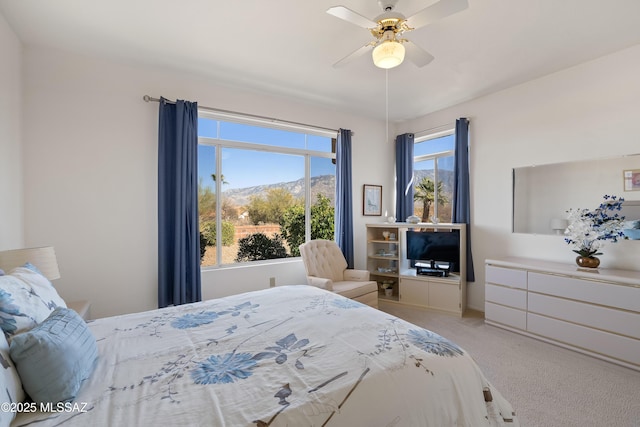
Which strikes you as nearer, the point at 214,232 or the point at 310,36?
the point at 310,36

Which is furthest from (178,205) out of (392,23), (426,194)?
(426,194)

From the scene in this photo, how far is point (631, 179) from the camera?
2.64 metres

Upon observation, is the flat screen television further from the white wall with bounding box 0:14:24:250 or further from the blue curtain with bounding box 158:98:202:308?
the white wall with bounding box 0:14:24:250

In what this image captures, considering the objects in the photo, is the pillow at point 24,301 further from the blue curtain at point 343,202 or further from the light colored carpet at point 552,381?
the blue curtain at point 343,202

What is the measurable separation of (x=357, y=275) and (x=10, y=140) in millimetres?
3698

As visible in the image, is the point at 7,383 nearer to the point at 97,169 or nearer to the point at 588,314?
the point at 97,169

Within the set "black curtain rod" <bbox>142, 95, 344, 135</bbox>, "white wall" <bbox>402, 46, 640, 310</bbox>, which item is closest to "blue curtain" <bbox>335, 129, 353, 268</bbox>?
"black curtain rod" <bbox>142, 95, 344, 135</bbox>

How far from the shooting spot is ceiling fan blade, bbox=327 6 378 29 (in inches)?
66.3

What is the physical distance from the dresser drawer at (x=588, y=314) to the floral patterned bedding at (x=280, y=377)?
1.98 meters

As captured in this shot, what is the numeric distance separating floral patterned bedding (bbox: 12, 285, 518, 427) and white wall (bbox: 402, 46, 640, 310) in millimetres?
2722

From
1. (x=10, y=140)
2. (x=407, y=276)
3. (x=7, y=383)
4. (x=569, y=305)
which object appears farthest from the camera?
(x=407, y=276)

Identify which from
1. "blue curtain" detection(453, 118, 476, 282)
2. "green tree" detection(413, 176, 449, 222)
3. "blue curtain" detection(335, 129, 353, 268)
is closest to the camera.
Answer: "blue curtain" detection(453, 118, 476, 282)

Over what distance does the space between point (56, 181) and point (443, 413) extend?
3.53 meters

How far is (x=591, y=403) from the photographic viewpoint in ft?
6.35
